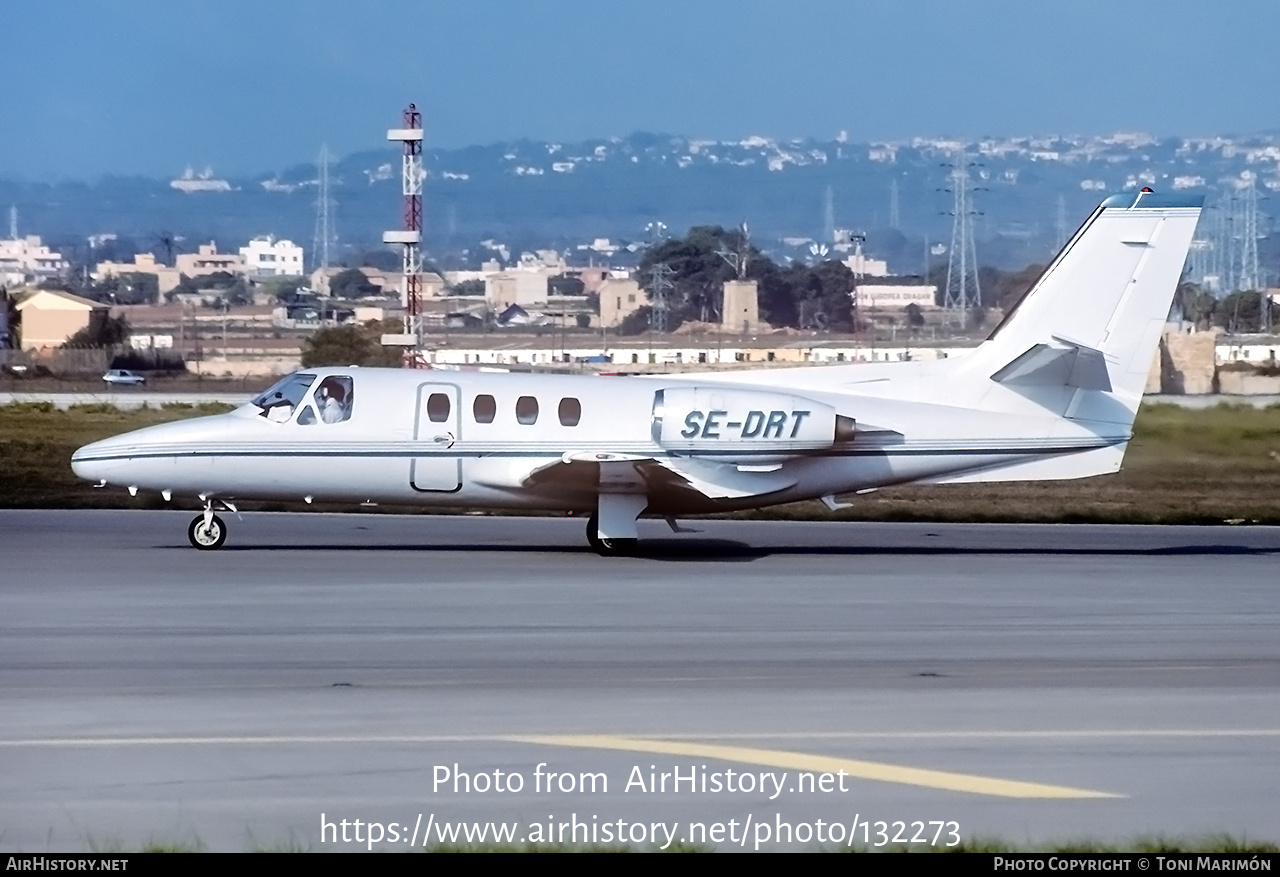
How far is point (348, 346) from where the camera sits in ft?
173

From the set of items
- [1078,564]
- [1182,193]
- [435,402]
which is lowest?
[1078,564]

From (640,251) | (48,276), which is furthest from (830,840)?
(48,276)

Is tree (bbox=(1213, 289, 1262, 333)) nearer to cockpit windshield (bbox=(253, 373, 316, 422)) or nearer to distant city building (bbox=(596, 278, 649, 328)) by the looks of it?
distant city building (bbox=(596, 278, 649, 328))

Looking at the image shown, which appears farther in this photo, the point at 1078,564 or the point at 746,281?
the point at 746,281

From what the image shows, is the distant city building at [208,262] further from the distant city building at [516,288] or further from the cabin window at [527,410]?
the cabin window at [527,410]

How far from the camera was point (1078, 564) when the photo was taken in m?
19.9

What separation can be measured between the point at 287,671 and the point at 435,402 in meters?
7.73

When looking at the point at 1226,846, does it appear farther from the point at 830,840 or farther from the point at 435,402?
the point at 435,402

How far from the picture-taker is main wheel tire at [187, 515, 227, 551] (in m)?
19.7

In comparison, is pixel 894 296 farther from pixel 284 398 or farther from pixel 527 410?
pixel 284 398

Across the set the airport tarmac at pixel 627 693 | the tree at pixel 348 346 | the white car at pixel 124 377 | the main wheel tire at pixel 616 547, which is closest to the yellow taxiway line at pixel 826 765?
the airport tarmac at pixel 627 693

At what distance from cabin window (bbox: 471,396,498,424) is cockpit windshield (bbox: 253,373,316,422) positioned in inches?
79.3

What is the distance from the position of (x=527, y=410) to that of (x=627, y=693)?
331 inches

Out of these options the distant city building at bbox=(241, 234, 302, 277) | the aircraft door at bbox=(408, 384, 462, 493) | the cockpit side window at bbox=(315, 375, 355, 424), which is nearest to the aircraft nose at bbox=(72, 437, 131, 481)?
the cockpit side window at bbox=(315, 375, 355, 424)
